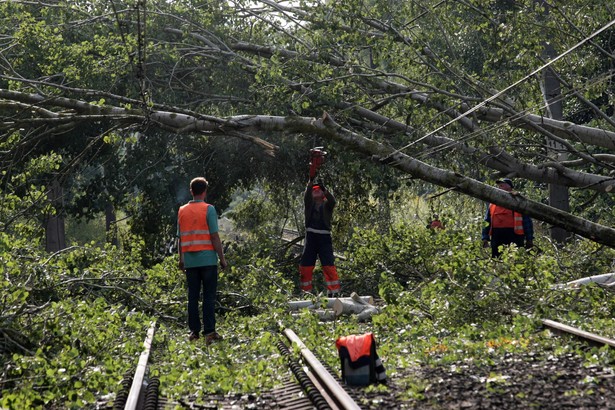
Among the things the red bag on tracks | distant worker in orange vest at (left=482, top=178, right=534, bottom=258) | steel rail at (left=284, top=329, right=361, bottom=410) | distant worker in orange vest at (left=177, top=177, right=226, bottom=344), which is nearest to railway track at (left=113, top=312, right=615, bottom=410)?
steel rail at (left=284, top=329, right=361, bottom=410)

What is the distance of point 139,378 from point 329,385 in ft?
5.57

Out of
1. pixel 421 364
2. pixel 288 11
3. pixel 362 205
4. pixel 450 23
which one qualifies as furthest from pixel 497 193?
pixel 362 205

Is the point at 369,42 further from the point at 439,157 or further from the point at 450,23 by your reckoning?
the point at 439,157

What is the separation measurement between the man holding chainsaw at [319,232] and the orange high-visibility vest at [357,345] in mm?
6899

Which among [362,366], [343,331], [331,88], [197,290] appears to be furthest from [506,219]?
[362,366]

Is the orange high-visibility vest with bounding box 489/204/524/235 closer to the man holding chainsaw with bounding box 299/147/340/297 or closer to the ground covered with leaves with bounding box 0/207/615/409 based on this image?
the ground covered with leaves with bounding box 0/207/615/409

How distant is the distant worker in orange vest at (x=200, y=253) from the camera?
10.7 metres

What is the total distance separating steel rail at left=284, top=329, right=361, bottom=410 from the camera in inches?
244

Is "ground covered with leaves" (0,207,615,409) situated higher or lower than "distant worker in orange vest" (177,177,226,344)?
lower

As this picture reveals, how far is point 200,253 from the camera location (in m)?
10.8

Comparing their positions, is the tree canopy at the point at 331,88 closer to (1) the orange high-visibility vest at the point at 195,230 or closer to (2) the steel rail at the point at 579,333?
(1) the orange high-visibility vest at the point at 195,230

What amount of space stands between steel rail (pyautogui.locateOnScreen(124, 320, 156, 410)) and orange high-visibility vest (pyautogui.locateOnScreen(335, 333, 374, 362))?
1670 mm

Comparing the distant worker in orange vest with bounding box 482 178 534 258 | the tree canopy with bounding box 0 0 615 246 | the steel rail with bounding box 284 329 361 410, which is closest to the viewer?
the steel rail with bounding box 284 329 361 410

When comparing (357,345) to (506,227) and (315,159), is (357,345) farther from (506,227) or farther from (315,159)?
(506,227)
